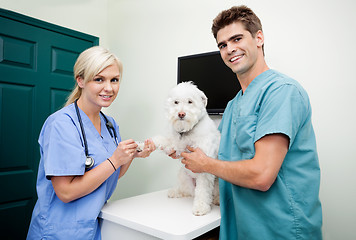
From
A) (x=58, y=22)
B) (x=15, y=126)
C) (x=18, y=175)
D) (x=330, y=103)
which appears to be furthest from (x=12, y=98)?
(x=330, y=103)

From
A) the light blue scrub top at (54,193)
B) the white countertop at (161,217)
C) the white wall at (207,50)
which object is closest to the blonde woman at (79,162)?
the light blue scrub top at (54,193)

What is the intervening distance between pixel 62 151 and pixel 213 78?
1180mm

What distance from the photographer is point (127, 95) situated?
279cm

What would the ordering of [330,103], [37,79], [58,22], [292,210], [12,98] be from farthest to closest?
[58,22]
[37,79]
[12,98]
[330,103]
[292,210]

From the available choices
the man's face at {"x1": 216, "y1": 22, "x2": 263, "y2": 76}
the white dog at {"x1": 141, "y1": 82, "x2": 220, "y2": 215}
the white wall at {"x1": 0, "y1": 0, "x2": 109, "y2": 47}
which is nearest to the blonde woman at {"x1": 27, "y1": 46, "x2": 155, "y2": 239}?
the white dog at {"x1": 141, "y1": 82, "x2": 220, "y2": 215}

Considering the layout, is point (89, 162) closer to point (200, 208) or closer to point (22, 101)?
point (200, 208)

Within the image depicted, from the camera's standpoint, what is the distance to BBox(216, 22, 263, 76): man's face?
1.14 meters

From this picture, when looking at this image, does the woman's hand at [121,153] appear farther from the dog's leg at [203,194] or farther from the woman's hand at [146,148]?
the dog's leg at [203,194]

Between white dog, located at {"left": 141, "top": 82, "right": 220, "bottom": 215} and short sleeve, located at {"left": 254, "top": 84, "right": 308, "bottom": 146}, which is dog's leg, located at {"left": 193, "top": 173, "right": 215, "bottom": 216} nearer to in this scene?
white dog, located at {"left": 141, "top": 82, "right": 220, "bottom": 215}

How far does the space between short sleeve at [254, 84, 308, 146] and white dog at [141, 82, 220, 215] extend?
463mm

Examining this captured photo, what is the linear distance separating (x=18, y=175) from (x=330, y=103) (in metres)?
2.66

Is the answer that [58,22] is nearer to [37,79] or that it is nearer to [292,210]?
[37,79]

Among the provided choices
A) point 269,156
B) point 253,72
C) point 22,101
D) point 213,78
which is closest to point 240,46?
point 253,72

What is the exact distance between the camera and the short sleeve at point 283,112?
3.03ft
